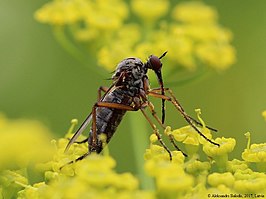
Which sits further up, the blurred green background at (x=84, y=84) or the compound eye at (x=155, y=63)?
the blurred green background at (x=84, y=84)

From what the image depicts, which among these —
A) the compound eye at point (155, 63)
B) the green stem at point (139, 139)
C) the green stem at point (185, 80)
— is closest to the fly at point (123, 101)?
the compound eye at point (155, 63)

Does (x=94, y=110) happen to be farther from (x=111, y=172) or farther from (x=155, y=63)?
(x=111, y=172)

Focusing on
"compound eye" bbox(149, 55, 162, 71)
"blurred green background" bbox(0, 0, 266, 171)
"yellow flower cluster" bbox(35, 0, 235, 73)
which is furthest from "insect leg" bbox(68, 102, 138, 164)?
"blurred green background" bbox(0, 0, 266, 171)

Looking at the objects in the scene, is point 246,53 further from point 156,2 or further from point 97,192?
point 97,192

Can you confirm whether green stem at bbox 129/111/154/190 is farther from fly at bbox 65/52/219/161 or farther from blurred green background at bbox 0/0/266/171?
blurred green background at bbox 0/0/266/171

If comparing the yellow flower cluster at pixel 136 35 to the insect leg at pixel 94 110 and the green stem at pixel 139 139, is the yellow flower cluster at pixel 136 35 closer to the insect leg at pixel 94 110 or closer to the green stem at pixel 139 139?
the green stem at pixel 139 139

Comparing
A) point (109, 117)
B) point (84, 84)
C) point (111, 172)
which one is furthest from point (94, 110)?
point (84, 84)

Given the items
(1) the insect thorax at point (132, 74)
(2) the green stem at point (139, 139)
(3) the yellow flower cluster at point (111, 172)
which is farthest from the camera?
(2) the green stem at point (139, 139)
